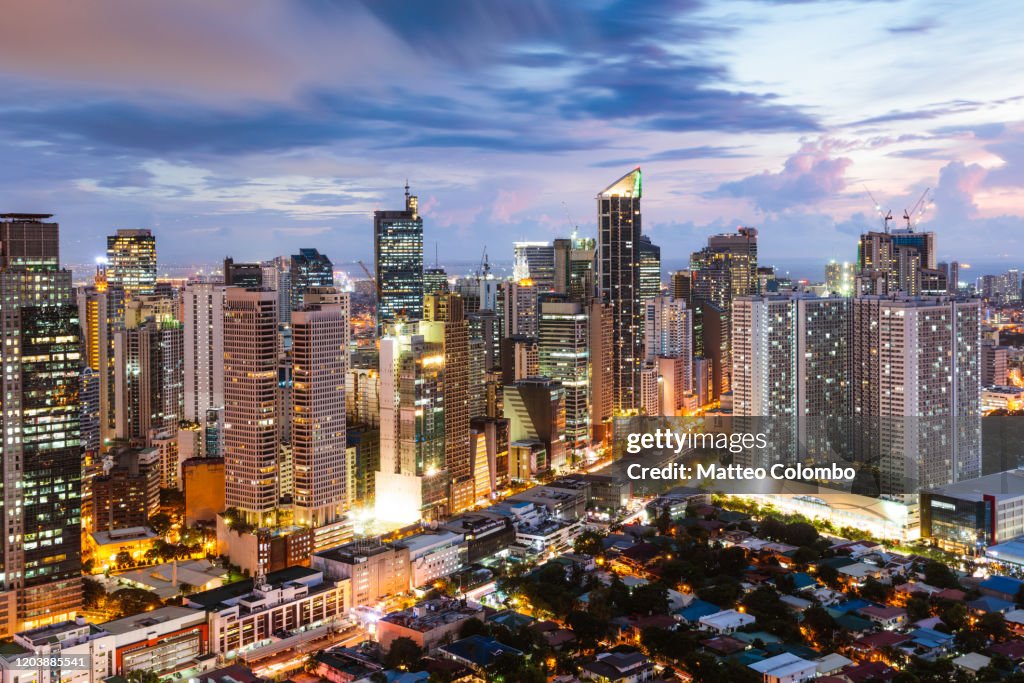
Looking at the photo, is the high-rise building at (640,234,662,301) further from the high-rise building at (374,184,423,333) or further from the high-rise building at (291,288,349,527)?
the high-rise building at (291,288,349,527)

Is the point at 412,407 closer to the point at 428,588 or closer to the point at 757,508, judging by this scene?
the point at 428,588

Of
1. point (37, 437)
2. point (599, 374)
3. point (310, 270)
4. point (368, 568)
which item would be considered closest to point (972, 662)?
point (368, 568)

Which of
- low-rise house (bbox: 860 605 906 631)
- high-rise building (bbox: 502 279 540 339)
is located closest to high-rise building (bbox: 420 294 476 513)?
low-rise house (bbox: 860 605 906 631)

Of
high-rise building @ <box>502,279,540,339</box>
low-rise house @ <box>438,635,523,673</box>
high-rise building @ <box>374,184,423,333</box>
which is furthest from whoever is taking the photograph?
high-rise building @ <box>374,184,423,333</box>

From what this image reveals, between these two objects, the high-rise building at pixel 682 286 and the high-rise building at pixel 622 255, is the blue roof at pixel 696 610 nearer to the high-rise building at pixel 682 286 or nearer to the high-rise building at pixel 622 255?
the high-rise building at pixel 622 255

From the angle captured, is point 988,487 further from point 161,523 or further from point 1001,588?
point 161,523

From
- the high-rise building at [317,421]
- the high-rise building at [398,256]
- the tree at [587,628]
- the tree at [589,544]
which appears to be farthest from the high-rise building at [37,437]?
the high-rise building at [398,256]

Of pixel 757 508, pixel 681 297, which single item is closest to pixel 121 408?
pixel 757 508
